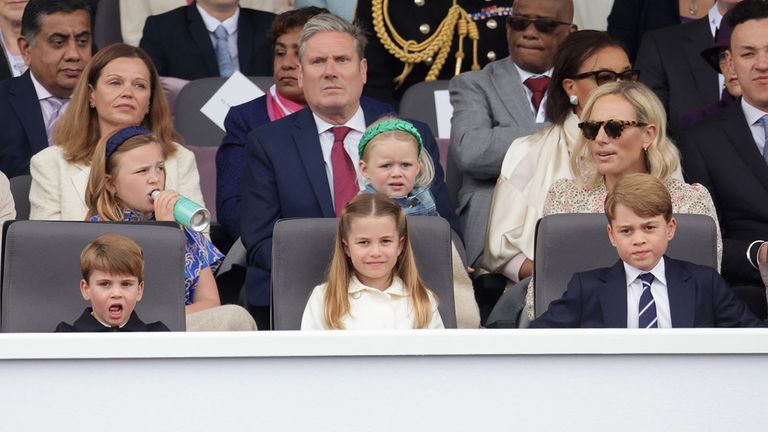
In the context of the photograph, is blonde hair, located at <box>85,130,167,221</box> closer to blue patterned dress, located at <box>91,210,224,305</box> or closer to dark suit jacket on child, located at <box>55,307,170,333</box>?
blue patterned dress, located at <box>91,210,224,305</box>

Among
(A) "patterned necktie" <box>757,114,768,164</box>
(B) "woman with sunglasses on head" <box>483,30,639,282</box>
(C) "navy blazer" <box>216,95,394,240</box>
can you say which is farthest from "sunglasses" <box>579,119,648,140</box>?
(C) "navy blazer" <box>216,95,394,240</box>

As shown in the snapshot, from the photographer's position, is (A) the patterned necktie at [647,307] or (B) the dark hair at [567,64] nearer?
(A) the patterned necktie at [647,307]

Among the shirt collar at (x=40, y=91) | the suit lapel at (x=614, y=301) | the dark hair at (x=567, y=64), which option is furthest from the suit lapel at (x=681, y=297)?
the shirt collar at (x=40, y=91)

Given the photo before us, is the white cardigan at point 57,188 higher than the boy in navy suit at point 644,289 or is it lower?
higher

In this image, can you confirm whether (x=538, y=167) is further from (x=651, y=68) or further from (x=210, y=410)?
(x=210, y=410)

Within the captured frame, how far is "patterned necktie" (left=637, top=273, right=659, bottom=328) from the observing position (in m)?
3.83

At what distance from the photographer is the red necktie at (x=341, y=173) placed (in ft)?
15.9

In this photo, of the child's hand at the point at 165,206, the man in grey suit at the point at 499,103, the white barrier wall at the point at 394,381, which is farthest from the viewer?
the man in grey suit at the point at 499,103

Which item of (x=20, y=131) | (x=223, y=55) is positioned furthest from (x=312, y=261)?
(x=223, y=55)

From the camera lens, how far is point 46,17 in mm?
5742

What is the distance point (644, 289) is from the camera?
3.85 metres

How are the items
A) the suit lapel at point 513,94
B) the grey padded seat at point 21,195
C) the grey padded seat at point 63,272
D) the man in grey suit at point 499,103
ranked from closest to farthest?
1. the grey padded seat at point 63,272
2. the grey padded seat at point 21,195
3. the man in grey suit at point 499,103
4. the suit lapel at point 513,94

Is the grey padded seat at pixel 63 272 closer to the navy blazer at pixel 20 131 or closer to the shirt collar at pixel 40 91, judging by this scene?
the navy blazer at pixel 20 131

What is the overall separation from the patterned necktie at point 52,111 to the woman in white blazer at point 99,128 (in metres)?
0.51
